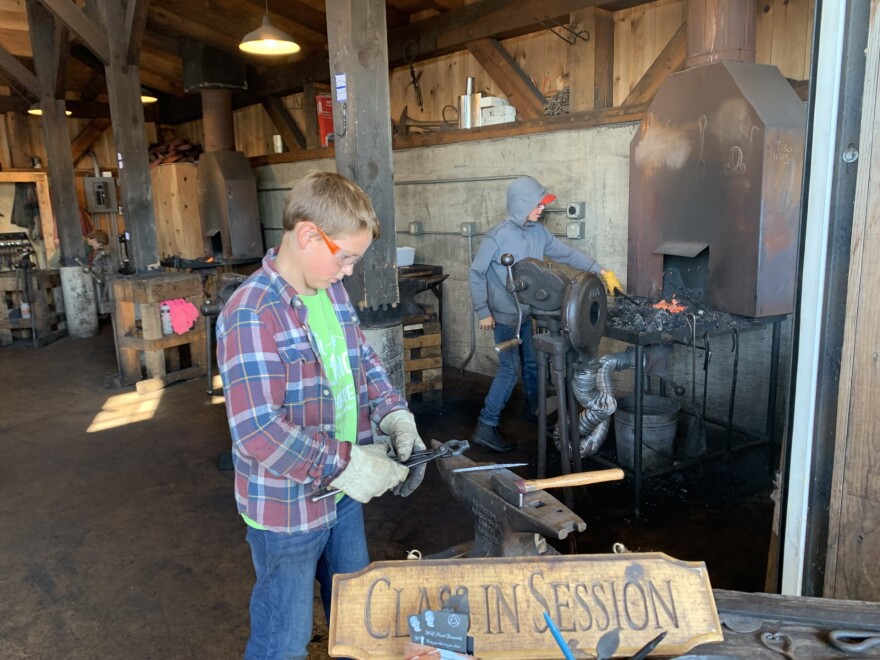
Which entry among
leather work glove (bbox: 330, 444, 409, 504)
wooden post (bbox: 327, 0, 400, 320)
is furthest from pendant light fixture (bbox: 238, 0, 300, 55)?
leather work glove (bbox: 330, 444, 409, 504)

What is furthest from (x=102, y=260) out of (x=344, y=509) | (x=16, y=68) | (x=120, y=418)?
(x=344, y=509)

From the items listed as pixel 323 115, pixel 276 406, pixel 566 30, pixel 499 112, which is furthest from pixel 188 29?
pixel 276 406

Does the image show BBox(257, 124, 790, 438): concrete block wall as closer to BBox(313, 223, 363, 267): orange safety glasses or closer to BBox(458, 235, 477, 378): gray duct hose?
BBox(458, 235, 477, 378): gray duct hose

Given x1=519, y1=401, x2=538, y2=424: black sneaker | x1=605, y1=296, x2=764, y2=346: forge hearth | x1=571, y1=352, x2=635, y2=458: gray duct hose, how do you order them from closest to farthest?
1. x1=605, y1=296, x2=764, y2=346: forge hearth
2. x1=571, y1=352, x2=635, y2=458: gray duct hose
3. x1=519, y1=401, x2=538, y2=424: black sneaker

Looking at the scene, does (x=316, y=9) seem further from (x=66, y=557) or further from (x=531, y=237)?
(x=66, y=557)

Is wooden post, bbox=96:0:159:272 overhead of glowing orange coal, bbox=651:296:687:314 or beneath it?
overhead

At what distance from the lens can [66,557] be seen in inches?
123

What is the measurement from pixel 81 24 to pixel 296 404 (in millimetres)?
5696

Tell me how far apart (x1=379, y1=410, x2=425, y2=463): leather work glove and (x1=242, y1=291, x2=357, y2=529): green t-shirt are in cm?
12

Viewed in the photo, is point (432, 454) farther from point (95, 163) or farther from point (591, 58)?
point (95, 163)

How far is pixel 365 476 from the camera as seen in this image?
1.60m

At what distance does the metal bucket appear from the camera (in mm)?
3684

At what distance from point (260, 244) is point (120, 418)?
12.2 feet

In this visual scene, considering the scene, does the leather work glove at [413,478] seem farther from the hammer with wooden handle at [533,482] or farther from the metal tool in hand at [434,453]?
the hammer with wooden handle at [533,482]
